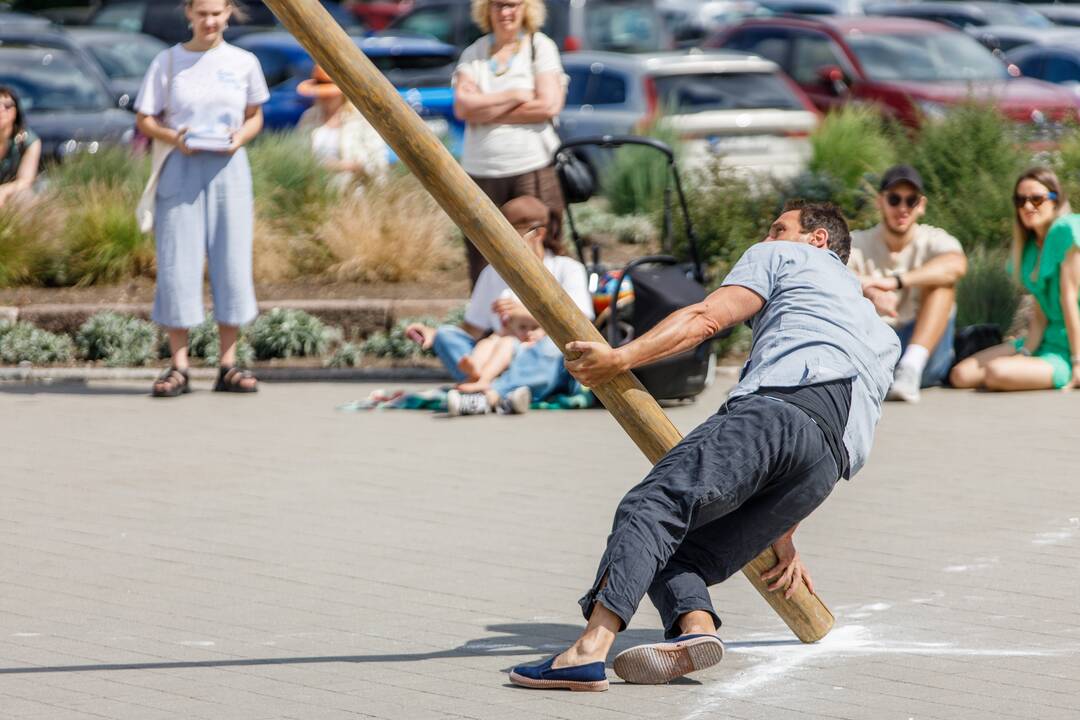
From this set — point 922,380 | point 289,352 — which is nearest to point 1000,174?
point 922,380

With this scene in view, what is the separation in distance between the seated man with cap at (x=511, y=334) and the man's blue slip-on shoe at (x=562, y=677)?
4417 millimetres

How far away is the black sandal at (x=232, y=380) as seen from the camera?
10078 millimetres

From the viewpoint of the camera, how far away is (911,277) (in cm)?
957

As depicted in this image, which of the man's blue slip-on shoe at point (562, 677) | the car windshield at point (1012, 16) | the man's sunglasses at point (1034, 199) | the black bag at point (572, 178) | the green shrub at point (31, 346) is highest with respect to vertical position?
the man's sunglasses at point (1034, 199)

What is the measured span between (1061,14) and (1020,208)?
23240 millimetres

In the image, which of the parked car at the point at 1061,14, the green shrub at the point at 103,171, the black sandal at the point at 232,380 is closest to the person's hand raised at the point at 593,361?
the black sandal at the point at 232,380

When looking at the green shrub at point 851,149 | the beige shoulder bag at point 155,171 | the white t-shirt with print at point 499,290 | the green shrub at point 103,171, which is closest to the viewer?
the white t-shirt with print at point 499,290

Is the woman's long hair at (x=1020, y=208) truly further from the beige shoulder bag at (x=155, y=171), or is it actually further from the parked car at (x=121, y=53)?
the parked car at (x=121, y=53)

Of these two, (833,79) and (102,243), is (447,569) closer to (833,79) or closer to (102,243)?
(102,243)

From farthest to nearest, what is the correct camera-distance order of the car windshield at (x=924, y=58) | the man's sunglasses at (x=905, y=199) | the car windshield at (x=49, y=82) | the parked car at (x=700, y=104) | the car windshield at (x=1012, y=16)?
the car windshield at (x=1012, y=16) → the car windshield at (x=924, y=58) → the car windshield at (x=49, y=82) → the parked car at (x=700, y=104) → the man's sunglasses at (x=905, y=199)

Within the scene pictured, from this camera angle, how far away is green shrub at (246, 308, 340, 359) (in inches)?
441

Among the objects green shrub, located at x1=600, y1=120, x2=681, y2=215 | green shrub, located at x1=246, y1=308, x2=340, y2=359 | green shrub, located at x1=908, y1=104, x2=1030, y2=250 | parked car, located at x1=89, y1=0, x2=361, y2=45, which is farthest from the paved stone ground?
parked car, located at x1=89, y1=0, x2=361, y2=45

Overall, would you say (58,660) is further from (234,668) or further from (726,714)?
(726,714)

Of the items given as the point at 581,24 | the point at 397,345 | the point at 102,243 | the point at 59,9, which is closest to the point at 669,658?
the point at 397,345
